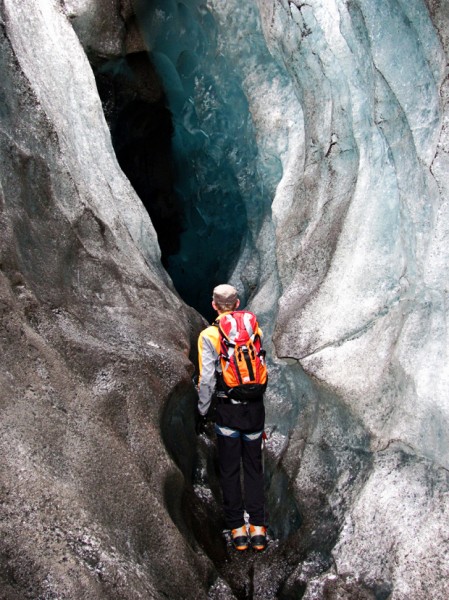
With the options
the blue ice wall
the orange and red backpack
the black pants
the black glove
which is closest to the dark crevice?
the blue ice wall

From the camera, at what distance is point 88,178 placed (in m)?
5.20

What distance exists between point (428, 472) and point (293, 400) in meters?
1.36

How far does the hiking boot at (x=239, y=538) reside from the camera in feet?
15.1

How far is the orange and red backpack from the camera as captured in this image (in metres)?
4.42

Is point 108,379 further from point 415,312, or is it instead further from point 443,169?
point 443,169

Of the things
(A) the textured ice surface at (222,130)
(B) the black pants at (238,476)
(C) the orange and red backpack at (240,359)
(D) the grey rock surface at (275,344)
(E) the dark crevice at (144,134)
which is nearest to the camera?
(D) the grey rock surface at (275,344)

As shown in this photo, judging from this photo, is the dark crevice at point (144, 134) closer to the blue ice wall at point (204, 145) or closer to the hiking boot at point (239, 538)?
the blue ice wall at point (204, 145)

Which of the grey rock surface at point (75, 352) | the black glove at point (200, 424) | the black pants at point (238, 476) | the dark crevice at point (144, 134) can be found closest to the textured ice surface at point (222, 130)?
the dark crevice at point (144, 134)

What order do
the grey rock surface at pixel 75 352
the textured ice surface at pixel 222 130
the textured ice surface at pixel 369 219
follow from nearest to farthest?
the grey rock surface at pixel 75 352 → the textured ice surface at pixel 369 219 → the textured ice surface at pixel 222 130

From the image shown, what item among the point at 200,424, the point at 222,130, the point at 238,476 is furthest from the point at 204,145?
the point at 238,476

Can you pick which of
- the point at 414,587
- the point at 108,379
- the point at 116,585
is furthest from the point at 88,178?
the point at 414,587

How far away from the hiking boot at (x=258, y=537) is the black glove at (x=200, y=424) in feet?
3.01

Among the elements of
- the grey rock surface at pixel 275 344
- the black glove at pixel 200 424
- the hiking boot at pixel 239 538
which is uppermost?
the grey rock surface at pixel 275 344

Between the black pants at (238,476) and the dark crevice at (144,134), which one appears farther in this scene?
the dark crevice at (144,134)
